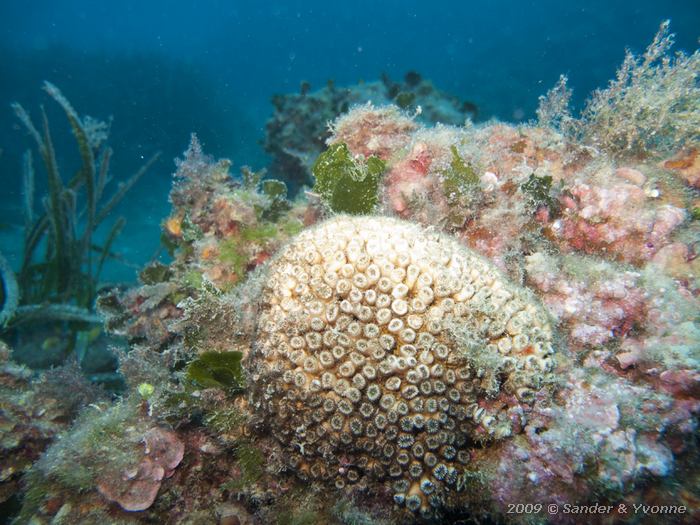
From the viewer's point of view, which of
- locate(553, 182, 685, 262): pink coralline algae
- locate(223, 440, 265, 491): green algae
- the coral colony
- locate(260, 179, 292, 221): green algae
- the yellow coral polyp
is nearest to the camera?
the coral colony

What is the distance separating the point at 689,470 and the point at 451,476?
1.49 meters

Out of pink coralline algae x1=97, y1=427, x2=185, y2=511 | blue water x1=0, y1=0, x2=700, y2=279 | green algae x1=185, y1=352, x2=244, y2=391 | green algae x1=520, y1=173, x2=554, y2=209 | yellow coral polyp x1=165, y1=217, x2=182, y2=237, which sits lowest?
pink coralline algae x1=97, y1=427, x2=185, y2=511

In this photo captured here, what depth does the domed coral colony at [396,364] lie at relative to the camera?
8.25ft

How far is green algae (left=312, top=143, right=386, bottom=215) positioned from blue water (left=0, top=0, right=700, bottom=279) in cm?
999

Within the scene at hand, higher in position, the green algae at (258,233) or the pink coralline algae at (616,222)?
the green algae at (258,233)

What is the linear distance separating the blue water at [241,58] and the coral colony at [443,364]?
1101 centimetres

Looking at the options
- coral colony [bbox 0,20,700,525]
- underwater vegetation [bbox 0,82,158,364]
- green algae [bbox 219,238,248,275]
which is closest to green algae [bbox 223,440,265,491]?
coral colony [bbox 0,20,700,525]

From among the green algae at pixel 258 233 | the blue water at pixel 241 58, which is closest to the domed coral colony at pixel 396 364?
the green algae at pixel 258 233

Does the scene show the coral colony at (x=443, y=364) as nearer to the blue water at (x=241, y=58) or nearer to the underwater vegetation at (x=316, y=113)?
the underwater vegetation at (x=316, y=113)

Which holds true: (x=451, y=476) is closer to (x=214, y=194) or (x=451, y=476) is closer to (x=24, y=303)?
(x=214, y=194)

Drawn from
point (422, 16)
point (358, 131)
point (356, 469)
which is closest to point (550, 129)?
point (358, 131)

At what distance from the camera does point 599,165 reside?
3.87m

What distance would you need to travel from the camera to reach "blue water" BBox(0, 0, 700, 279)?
22.2m

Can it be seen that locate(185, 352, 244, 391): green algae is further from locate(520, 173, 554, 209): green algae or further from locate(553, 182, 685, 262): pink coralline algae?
locate(553, 182, 685, 262): pink coralline algae
